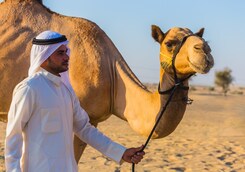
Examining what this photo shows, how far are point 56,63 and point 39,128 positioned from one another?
462mm

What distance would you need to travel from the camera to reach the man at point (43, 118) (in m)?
2.92

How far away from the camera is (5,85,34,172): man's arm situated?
288 cm

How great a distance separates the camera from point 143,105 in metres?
4.68

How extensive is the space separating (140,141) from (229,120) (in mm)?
9891

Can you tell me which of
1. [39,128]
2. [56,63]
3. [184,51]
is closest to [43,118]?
[39,128]

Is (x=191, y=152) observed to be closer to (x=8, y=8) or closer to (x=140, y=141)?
(x=140, y=141)

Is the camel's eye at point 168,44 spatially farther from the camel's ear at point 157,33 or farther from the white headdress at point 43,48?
the white headdress at point 43,48

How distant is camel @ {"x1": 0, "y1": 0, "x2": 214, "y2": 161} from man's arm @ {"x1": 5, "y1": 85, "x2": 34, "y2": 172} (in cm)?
153

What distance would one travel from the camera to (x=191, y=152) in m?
10.8

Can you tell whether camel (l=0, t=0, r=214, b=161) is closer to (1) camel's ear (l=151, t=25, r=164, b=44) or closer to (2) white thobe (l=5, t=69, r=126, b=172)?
(1) camel's ear (l=151, t=25, r=164, b=44)

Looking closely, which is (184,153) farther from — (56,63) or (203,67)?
(56,63)

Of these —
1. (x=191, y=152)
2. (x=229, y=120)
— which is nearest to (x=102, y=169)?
(x=191, y=152)

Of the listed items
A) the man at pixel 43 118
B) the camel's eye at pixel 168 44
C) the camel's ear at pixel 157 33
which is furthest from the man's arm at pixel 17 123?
the camel's ear at pixel 157 33

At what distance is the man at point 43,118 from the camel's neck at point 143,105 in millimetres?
1291
